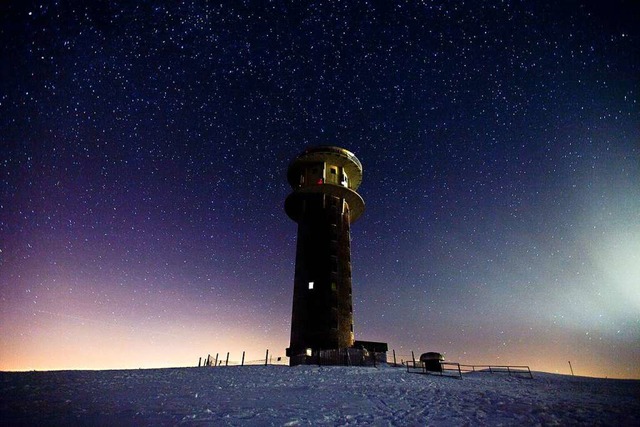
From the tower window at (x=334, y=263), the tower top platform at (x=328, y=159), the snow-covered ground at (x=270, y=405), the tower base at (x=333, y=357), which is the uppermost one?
the tower top platform at (x=328, y=159)

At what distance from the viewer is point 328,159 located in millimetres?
35531

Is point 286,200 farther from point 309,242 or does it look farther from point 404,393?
point 404,393

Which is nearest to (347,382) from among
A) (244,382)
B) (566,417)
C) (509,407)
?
(244,382)

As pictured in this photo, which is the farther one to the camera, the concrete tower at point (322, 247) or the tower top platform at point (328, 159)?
the tower top platform at point (328, 159)

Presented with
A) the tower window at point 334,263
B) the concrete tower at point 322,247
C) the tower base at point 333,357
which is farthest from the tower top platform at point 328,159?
the tower base at point 333,357

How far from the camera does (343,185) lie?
35.0 m

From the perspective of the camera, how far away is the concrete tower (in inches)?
1071

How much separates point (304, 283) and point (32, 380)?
19.5 m

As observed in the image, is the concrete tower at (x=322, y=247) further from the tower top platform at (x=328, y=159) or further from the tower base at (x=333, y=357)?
the tower base at (x=333, y=357)

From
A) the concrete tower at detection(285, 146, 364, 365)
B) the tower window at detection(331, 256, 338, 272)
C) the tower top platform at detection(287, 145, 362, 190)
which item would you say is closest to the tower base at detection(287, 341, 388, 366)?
the concrete tower at detection(285, 146, 364, 365)

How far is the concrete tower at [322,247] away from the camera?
2720 centimetres

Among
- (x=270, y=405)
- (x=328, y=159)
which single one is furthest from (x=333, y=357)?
(x=328, y=159)

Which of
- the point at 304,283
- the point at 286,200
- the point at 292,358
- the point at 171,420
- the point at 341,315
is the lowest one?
the point at 171,420

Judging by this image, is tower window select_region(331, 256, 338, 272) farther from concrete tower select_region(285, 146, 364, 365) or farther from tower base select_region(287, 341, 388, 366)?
tower base select_region(287, 341, 388, 366)
